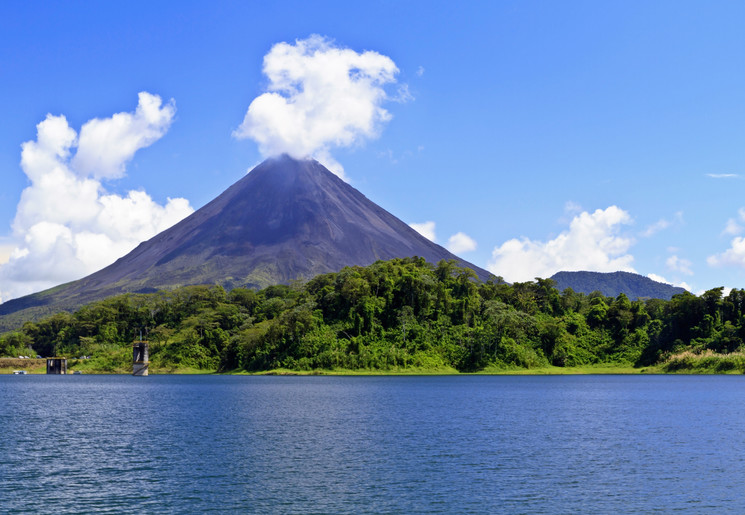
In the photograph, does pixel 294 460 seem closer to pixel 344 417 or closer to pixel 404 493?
pixel 404 493

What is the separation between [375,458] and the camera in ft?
125

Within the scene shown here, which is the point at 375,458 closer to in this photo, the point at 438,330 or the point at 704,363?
the point at 438,330

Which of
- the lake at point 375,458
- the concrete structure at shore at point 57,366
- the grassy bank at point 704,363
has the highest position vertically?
the concrete structure at shore at point 57,366

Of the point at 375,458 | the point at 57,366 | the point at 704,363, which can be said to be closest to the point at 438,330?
the point at 704,363

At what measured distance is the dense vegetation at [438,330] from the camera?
14862 centimetres

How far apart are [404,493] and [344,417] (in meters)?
30.2

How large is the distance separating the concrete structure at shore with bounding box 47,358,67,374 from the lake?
120m

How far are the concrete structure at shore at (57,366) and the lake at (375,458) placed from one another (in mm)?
119976

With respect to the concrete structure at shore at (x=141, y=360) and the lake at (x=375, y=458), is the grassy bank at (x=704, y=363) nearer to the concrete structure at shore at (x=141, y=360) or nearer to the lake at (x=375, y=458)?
the lake at (x=375, y=458)

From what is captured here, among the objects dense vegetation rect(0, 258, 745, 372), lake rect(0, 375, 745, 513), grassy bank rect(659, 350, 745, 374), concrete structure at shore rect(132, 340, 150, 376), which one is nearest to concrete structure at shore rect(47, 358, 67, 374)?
dense vegetation rect(0, 258, 745, 372)

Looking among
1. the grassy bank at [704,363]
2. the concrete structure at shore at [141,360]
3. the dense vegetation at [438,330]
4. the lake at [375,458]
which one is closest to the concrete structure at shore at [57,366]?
the dense vegetation at [438,330]

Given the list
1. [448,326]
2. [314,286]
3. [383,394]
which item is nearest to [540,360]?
[448,326]

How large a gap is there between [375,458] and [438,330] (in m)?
118

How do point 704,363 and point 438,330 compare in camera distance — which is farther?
point 438,330
